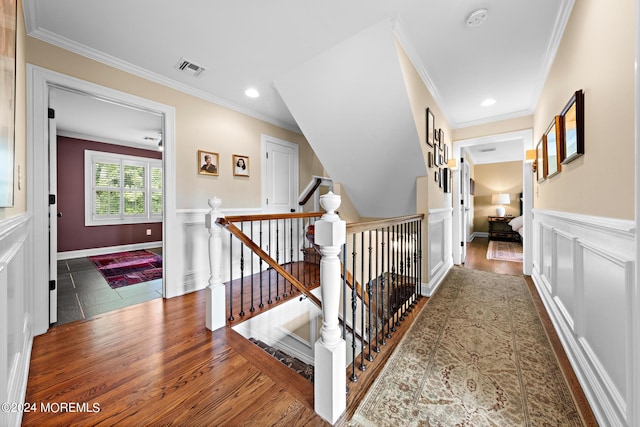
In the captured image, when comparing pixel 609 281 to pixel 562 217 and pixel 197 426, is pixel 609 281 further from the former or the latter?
pixel 197 426

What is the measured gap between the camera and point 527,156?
328cm

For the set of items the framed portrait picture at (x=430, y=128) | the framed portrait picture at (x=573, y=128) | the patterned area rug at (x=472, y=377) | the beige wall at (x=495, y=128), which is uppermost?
the beige wall at (x=495, y=128)

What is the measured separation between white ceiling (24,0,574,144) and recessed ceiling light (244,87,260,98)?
15cm

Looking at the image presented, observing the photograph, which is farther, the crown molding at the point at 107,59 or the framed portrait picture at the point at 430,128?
the framed portrait picture at the point at 430,128

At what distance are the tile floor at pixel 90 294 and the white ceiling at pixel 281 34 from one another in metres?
2.34

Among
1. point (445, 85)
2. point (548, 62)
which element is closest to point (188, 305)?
point (445, 85)

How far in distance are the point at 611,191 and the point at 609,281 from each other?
42cm

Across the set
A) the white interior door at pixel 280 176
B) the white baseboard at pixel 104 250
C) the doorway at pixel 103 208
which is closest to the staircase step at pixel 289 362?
the doorway at pixel 103 208

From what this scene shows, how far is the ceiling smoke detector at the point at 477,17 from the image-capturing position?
1.77 m

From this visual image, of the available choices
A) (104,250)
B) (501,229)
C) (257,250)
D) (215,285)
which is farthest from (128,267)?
(501,229)

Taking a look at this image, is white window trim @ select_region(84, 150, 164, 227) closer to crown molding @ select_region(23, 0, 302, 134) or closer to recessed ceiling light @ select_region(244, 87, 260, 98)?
crown molding @ select_region(23, 0, 302, 134)

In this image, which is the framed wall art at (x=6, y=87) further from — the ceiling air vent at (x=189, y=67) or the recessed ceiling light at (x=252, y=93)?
the recessed ceiling light at (x=252, y=93)

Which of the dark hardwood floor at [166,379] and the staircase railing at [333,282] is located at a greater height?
the staircase railing at [333,282]

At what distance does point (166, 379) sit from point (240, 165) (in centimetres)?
255
